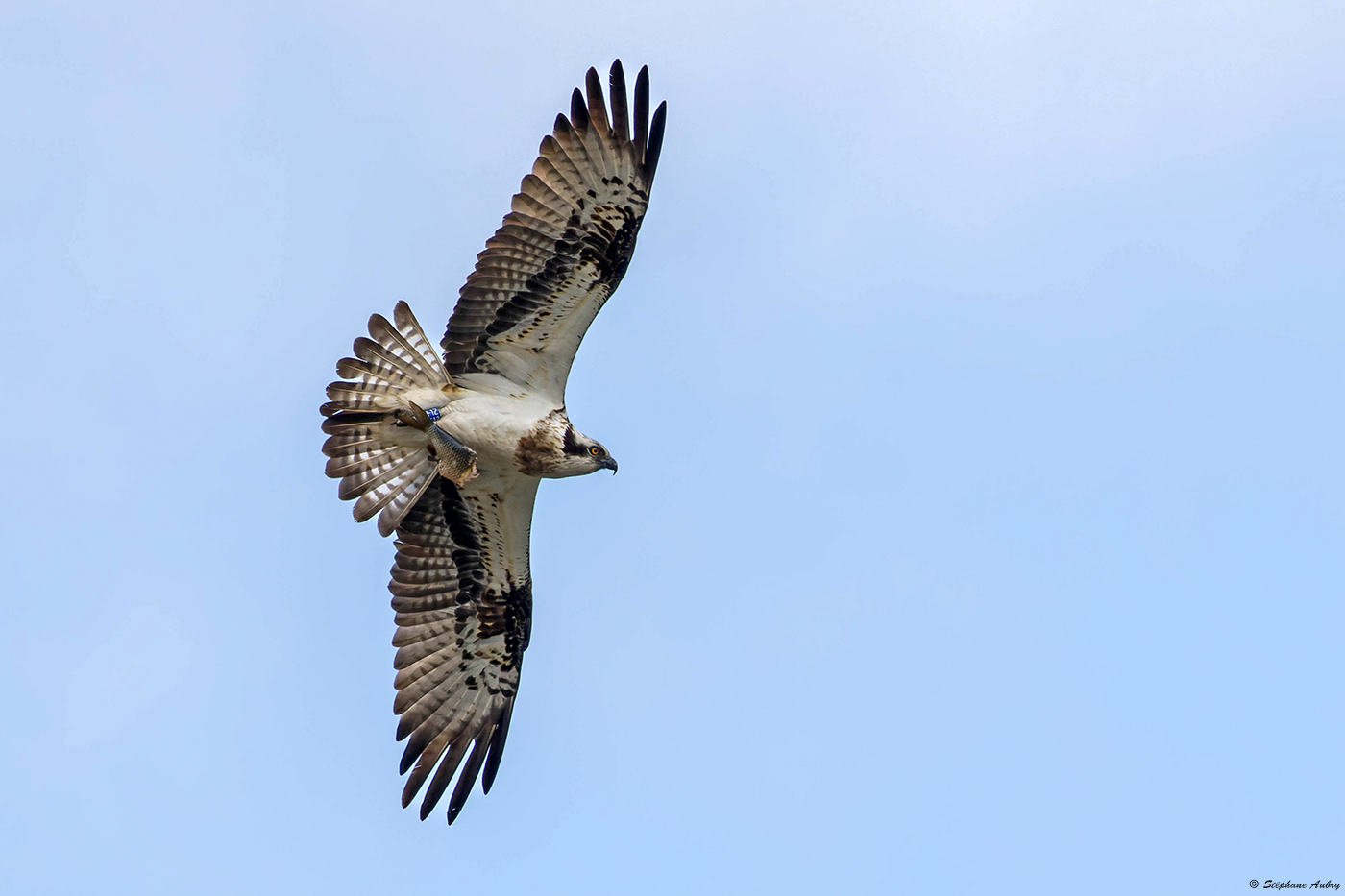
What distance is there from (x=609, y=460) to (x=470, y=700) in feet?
8.53

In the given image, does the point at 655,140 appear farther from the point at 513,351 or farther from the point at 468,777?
the point at 468,777

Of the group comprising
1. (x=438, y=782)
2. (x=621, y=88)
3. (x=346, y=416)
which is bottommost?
(x=438, y=782)

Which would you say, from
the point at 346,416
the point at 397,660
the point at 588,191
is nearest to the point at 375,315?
the point at 346,416

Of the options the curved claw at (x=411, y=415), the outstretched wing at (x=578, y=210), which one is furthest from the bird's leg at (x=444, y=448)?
the outstretched wing at (x=578, y=210)

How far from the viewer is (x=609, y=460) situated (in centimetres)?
1301

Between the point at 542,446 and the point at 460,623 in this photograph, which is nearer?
the point at 542,446

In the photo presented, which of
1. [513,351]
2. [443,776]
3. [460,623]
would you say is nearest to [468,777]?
[443,776]

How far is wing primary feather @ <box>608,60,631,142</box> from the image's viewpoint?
1271cm

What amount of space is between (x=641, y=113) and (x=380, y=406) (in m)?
3.07

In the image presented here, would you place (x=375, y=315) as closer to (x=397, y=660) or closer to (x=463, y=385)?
(x=463, y=385)

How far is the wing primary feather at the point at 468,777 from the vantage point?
1352 centimetres

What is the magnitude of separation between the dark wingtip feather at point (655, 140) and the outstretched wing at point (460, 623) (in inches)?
110

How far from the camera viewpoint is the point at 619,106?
1273 cm

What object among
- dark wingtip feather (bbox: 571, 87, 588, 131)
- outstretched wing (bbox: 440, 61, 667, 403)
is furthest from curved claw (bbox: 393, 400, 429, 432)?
dark wingtip feather (bbox: 571, 87, 588, 131)
